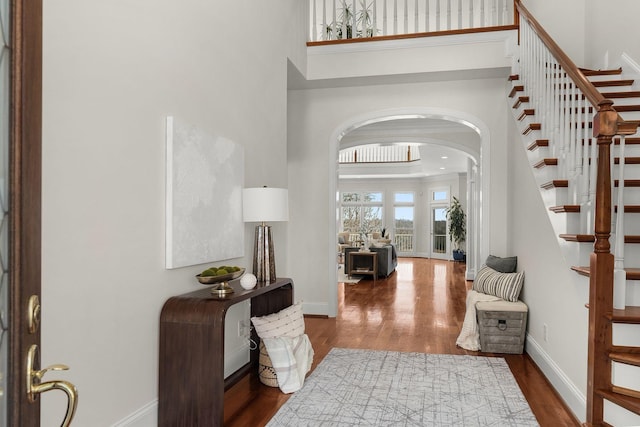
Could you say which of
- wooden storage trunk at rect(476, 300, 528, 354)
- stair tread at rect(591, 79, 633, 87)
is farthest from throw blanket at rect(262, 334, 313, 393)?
stair tread at rect(591, 79, 633, 87)

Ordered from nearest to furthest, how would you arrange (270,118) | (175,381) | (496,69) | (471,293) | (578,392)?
(175,381) < (578,392) < (270,118) < (471,293) < (496,69)

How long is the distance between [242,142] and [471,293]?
3.00 metres

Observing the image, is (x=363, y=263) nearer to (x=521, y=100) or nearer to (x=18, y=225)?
(x=521, y=100)

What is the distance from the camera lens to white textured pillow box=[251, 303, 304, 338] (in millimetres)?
3535

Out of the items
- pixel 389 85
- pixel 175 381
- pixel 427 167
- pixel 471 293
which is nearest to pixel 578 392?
pixel 471 293

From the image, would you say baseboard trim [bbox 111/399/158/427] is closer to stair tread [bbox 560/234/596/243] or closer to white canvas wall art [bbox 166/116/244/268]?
white canvas wall art [bbox 166/116/244/268]

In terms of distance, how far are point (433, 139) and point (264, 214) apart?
5.70 metres

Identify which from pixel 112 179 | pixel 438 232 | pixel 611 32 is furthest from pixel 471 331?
pixel 438 232

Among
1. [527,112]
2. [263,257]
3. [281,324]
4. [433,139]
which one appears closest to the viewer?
[281,324]

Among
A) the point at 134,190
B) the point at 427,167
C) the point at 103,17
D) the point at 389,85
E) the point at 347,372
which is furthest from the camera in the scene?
the point at 427,167

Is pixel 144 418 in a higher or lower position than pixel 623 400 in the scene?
lower

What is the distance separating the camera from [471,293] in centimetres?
517

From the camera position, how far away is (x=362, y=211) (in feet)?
55.1

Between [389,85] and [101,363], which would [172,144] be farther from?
[389,85]
